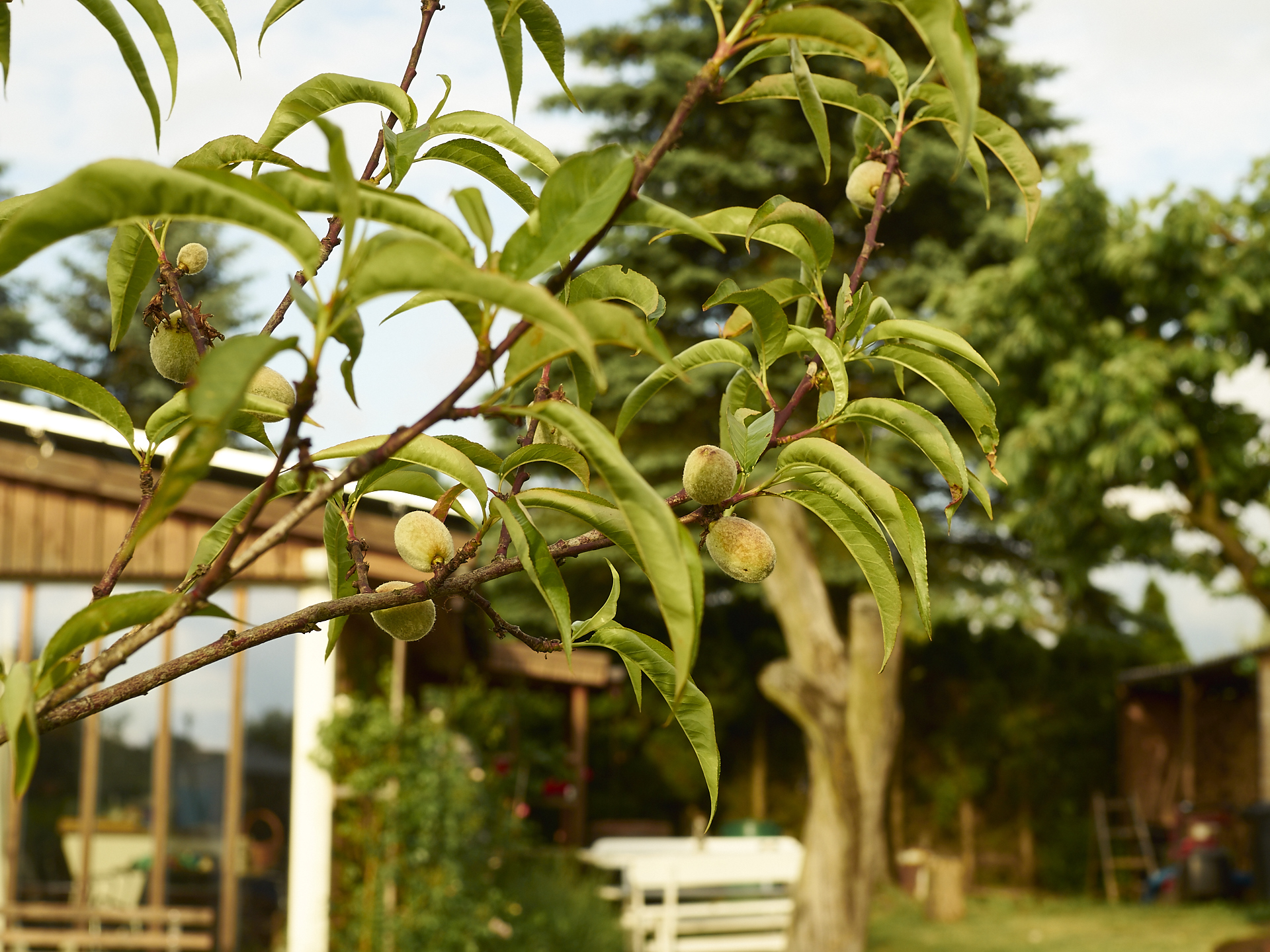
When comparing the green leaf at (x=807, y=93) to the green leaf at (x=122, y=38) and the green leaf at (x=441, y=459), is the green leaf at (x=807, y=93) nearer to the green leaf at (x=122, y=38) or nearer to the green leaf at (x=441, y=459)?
the green leaf at (x=441, y=459)

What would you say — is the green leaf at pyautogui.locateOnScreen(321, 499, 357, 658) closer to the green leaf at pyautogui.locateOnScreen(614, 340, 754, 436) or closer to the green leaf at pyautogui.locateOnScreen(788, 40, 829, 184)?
the green leaf at pyautogui.locateOnScreen(614, 340, 754, 436)

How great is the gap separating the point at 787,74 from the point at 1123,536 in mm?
9703

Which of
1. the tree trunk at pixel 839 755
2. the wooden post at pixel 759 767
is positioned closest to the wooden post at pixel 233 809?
the tree trunk at pixel 839 755

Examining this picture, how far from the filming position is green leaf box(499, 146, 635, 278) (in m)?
0.61

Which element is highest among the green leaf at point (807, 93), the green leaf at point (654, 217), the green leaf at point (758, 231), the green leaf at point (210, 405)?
the green leaf at point (807, 93)

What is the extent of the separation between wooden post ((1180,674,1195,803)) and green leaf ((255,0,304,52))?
16066 millimetres

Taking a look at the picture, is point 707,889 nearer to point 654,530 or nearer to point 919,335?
point 919,335

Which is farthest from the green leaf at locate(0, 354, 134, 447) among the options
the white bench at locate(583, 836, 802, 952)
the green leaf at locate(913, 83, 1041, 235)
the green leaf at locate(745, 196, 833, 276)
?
the white bench at locate(583, 836, 802, 952)

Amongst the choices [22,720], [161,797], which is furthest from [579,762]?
[22,720]

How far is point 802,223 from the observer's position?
903 mm

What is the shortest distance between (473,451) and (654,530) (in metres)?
0.35

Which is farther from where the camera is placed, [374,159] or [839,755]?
[839,755]

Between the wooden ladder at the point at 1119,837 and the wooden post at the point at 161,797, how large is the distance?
11389 mm

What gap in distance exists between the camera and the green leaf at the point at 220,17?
0.95 metres
